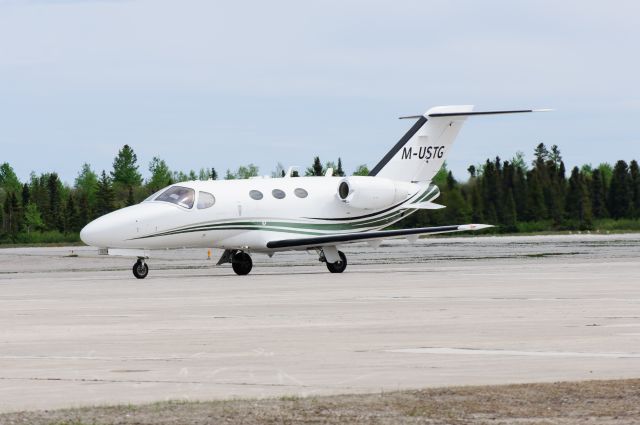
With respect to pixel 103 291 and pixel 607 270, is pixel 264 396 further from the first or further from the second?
pixel 607 270

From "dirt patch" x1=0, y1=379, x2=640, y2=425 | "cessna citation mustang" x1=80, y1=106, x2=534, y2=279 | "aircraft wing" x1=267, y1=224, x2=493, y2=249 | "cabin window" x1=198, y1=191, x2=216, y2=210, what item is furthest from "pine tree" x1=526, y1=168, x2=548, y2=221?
"dirt patch" x1=0, y1=379, x2=640, y2=425

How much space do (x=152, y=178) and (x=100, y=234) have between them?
119 m

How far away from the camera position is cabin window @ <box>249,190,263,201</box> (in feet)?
128

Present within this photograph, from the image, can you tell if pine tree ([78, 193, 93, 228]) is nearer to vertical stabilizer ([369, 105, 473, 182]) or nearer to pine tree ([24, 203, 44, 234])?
pine tree ([24, 203, 44, 234])

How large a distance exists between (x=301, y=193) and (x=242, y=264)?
304cm

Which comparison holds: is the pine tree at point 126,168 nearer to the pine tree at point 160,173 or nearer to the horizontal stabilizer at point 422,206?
the pine tree at point 160,173

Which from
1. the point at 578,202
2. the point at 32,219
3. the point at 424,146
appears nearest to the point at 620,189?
the point at 578,202

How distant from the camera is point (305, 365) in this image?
1325 cm

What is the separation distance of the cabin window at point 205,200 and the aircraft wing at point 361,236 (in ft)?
7.02

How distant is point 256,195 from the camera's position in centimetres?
3909

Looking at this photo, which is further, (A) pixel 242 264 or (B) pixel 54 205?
(B) pixel 54 205

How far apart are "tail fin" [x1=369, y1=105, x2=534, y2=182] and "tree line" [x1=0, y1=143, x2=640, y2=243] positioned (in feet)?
10.4

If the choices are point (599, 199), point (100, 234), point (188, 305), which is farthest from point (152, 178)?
point (188, 305)

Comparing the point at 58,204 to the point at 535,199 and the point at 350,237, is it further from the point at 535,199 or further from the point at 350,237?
the point at 350,237
